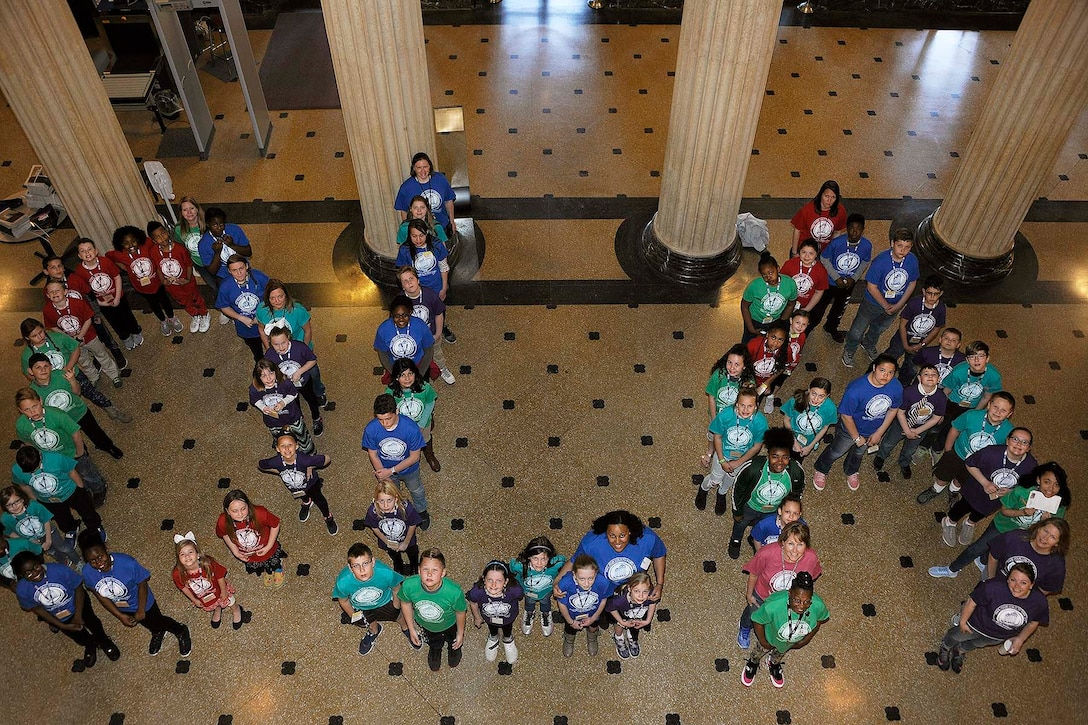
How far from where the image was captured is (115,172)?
8.06 m

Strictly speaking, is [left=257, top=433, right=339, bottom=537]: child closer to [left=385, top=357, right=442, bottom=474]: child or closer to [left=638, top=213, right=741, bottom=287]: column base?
[left=385, top=357, right=442, bottom=474]: child

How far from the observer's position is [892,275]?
702cm

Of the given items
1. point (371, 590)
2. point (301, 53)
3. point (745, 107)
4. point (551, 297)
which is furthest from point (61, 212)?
point (745, 107)

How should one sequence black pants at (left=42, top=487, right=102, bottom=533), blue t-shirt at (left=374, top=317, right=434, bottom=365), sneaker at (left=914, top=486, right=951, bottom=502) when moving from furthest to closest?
sneaker at (left=914, top=486, right=951, bottom=502), blue t-shirt at (left=374, top=317, right=434, bottom=365), black pants at (left=42, top=487, right=102, bottom=533)

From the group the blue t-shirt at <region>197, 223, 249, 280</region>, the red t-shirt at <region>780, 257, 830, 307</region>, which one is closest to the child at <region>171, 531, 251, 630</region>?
the blue t-shirt at <region>197, 223, 249, 280</region>

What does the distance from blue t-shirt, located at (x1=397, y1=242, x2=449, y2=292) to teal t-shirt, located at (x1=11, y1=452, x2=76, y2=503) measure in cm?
291

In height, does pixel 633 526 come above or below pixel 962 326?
above

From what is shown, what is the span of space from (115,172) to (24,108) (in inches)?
35.2

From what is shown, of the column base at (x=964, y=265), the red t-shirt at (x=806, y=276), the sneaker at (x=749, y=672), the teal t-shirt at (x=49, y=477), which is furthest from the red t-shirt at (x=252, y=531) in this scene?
the column base at (x=964, y=265)

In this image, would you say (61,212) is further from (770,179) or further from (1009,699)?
(1009,699)

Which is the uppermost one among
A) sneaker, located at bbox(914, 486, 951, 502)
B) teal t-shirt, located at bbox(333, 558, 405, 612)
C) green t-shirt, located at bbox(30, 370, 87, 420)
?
green t-shirt, located at bbox(30, 370, 87, 420)

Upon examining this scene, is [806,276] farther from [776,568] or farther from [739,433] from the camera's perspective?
[776,568]

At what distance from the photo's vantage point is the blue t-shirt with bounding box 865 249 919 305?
7012mm

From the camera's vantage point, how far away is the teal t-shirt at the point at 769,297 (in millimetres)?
6832
